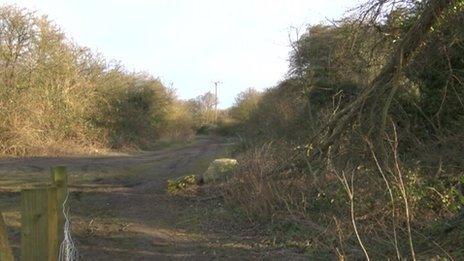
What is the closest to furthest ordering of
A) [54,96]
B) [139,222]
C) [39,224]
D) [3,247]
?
[3,247], [39,224], [139,222], [54,96]

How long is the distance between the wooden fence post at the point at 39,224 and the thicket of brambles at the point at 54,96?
63.4ft

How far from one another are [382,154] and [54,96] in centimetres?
2225

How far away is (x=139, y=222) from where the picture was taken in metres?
10.5

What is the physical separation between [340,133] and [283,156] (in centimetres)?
217

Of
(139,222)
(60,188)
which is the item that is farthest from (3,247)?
(139,222)

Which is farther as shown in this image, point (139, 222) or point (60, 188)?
point (139, 222)

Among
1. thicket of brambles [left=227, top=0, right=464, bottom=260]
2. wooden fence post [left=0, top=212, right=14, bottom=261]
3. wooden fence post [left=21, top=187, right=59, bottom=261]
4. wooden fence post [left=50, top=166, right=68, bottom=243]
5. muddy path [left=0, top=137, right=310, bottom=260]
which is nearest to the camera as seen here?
wooden fence post [left=0, top=212, right=14, bottom=261]

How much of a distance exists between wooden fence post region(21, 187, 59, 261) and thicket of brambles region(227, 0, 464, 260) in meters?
4.25

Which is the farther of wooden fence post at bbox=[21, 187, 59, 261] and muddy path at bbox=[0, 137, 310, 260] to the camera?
muddy path at bbox=[0, 137, 310, 260]

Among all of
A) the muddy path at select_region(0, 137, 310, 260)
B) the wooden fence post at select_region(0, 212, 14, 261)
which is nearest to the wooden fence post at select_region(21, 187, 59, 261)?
the wooden fence post at select_region(0, 212, 14, 261)

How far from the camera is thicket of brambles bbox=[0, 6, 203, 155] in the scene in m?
24.0

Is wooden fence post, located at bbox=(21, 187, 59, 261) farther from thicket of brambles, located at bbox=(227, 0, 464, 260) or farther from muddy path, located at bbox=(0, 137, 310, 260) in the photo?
thicket of brambles, located at bbox=(227, 0, 464, 260)

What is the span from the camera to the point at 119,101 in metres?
35.9

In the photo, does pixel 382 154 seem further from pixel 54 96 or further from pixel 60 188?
pixel 54 96
